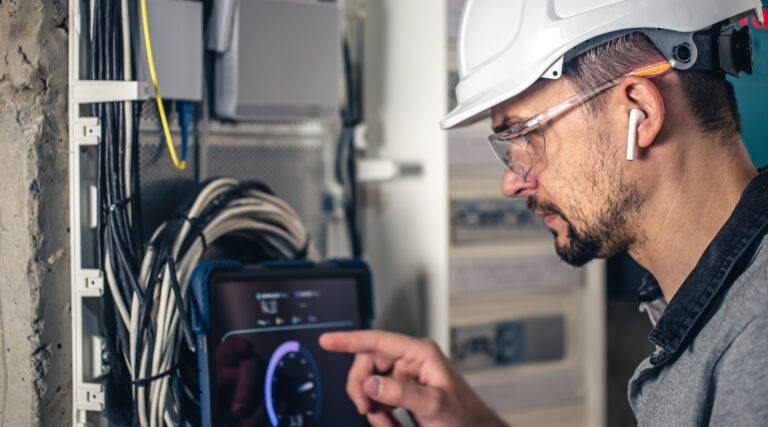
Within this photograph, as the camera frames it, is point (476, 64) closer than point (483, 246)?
Yes

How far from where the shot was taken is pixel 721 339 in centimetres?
73

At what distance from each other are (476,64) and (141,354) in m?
0.68

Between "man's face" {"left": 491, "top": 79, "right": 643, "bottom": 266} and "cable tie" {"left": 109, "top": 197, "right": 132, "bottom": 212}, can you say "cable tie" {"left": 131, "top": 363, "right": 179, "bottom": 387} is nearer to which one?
"cable tie" {"left": 109, "top": 197, "right": 132, "bottom": 212}

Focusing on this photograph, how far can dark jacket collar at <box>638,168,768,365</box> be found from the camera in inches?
30.2

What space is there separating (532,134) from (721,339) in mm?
369

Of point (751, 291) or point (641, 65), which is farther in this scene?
point (641, 65)

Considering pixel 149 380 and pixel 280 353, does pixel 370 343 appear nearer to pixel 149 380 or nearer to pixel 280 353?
pixel 280 353

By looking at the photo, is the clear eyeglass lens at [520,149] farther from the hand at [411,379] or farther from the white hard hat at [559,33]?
the hand at [411,379]

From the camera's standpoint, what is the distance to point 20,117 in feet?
3.00

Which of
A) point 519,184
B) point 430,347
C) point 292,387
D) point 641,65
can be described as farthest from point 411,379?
point 641,65

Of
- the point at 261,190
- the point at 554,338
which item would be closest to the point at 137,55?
the point at 261,190

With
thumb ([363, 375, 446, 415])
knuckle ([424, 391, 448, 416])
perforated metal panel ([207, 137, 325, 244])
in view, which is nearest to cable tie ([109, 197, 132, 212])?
perforated metal panel ([207, 137, 325, 244])

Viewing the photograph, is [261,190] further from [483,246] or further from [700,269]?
[700,269]

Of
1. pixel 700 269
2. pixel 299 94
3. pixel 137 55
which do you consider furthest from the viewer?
pixel 299 94
